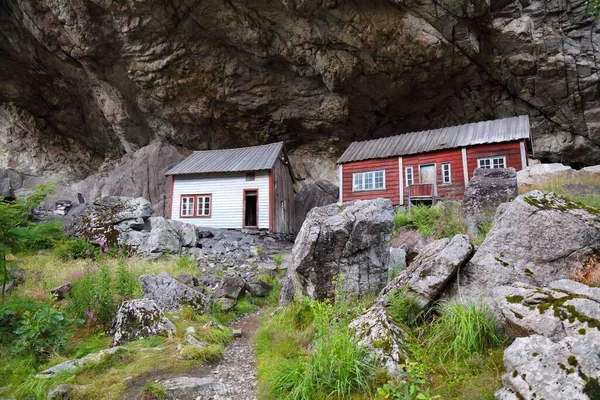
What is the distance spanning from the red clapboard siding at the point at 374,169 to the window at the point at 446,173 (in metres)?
2.57

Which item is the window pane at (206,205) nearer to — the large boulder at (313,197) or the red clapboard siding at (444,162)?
the large boulder at (313,197)

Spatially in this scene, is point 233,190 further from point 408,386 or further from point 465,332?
point 408,386

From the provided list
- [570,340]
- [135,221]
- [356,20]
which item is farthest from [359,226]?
[356,20]

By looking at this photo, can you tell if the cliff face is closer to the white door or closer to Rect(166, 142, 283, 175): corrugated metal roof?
Rect(166, 142, 283, 175): corrugated metal roof

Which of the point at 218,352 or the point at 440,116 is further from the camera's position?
the point at 440,116

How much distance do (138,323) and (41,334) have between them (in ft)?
5.02

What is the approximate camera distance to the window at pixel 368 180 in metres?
22.1

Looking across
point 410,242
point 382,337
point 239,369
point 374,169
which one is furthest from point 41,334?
point 374,169

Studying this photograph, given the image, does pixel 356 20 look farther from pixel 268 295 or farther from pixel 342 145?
pixel 268 295

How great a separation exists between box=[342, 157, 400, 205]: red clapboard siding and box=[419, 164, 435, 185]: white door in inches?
55.0

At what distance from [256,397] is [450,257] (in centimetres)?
346

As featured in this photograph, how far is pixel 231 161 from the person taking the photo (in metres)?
24.5

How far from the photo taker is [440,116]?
30.3m

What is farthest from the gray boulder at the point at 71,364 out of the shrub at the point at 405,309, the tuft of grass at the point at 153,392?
the shrub at the point at 405,309
